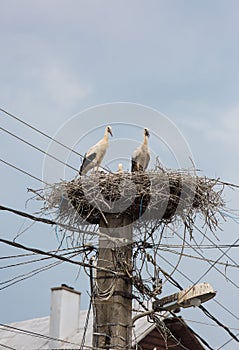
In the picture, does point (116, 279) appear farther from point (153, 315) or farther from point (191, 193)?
point (191, 193)

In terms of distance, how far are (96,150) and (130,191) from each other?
7.19 ft

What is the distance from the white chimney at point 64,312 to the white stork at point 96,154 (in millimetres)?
6159

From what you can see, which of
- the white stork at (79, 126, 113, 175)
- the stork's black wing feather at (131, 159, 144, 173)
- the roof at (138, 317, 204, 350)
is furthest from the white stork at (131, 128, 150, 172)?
the roof at (138, 317, 204, 350)

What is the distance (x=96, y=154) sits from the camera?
10.1m

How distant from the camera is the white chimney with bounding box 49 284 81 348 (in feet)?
51.9

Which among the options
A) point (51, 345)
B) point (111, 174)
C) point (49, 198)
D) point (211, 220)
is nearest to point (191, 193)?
point (211, 220)

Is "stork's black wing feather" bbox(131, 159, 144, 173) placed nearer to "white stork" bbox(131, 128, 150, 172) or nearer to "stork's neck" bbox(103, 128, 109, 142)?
"white stork" bbox(131, 128, 150, 172)

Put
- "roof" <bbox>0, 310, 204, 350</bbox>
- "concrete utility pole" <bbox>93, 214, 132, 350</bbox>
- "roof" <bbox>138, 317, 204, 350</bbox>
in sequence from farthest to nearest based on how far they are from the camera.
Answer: "roof" <bbox>138, 317, 204, 350</bbox>, "roof" <bbox>0, 310, 204, 350</bbox>, "concrete utility pole" <bbox>93, 214, 132, 350</bbox>

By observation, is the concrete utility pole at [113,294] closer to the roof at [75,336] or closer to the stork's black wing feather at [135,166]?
the stork's black wing feather at [135,166]

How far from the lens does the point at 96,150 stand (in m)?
10.2

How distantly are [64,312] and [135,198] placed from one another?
8.43m

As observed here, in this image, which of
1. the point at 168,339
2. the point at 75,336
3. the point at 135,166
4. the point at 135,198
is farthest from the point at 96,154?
the point at 75,336

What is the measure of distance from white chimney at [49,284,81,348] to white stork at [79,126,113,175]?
6.16 m

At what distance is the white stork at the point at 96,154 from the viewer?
32.0 feet
